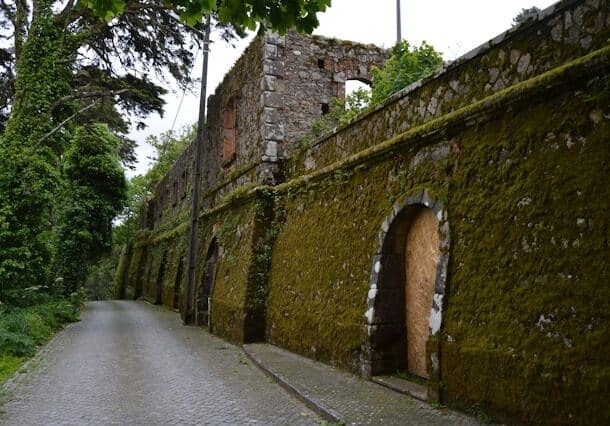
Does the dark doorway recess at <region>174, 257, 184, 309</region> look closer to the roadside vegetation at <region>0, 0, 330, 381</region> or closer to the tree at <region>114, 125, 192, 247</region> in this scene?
the roadside vegetation at <region>0, 0, 330, 381</region>

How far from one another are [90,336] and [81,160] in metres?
8.37

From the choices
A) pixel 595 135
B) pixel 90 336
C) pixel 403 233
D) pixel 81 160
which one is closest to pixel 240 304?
pixel 90 336

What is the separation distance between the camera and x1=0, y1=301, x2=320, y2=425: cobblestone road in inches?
206

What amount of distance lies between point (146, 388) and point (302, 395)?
226cm

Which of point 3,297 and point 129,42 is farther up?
point 129,42

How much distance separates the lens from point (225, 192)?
14102 millimetres

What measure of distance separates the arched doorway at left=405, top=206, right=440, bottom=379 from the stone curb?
154cm

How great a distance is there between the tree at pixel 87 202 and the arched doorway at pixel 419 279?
13.8 metres

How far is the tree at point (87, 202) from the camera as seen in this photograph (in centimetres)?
1700

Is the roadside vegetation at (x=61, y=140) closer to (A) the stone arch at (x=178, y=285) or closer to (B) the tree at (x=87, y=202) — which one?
(B) the tree at (x=87, y=202)

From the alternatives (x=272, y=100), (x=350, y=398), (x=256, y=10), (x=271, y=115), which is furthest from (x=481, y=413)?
(x=272, y=100)

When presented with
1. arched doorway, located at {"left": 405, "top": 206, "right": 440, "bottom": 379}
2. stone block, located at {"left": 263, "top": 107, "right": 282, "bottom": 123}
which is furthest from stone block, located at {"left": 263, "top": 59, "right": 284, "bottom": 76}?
arched doorway, located at {"left": 405, "top": 206, "right": 440, "bottom": 379}

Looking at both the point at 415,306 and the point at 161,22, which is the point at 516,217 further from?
the point at 161,22

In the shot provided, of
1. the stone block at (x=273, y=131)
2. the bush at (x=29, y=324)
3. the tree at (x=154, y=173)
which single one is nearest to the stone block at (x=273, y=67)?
the stone block at (x=273, y=131)
